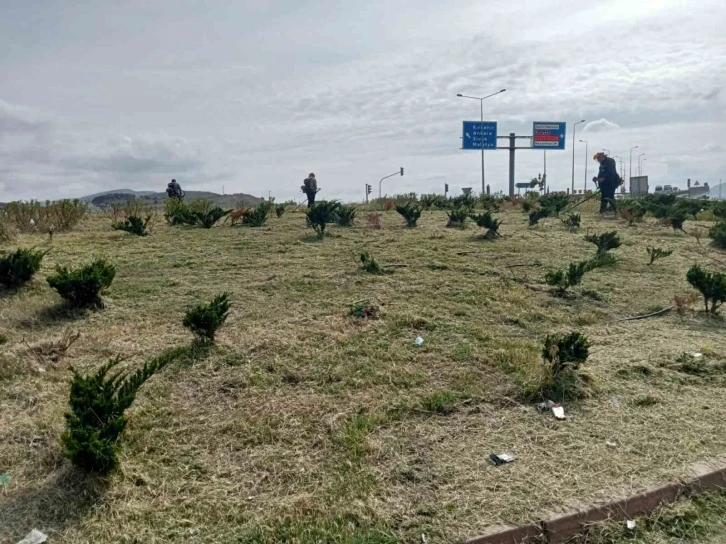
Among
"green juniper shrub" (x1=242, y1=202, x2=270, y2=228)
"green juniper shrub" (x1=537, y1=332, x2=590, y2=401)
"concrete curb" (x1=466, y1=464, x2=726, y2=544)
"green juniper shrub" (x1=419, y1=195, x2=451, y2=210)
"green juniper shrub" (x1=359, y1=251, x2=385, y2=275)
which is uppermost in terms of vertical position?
"green juniper shrub" (x1=419, y1=195, x2=451, y2=210)

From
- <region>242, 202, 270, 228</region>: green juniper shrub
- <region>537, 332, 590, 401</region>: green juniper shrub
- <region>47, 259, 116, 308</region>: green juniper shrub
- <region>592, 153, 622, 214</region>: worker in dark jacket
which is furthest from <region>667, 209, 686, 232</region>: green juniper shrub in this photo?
<region>47, 259, 116, 308</region>: green juniper shrub

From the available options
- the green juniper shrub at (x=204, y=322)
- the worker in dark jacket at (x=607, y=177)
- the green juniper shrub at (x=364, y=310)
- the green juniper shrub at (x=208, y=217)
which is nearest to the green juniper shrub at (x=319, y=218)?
the green juniper shrub at (x=208, y=217)

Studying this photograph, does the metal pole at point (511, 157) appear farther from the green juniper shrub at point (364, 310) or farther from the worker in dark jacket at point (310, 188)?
the green juniper shrub at point (364, 310)

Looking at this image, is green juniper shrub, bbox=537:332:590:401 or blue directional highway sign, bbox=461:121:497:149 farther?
blue directional highway sign, bbox=461:121:497:149

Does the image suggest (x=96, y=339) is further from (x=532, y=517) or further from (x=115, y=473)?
(x=532, y=517)

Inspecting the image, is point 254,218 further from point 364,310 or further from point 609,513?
point 609,513

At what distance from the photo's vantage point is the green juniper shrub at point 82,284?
14.9 ft

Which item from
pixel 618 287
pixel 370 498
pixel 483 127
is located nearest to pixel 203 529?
pixel 370 498

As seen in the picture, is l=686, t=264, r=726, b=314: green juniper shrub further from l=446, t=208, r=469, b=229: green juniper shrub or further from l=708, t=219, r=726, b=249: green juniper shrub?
l=446, t=208, r=469, b=229: green juniper shrub

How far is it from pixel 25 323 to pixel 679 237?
1056cm

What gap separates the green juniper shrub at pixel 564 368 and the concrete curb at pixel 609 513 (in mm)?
875

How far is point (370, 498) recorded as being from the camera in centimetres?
237

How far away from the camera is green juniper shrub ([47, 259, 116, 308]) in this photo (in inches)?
179

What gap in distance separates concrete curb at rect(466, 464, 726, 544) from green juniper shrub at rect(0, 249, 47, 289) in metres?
4.97
